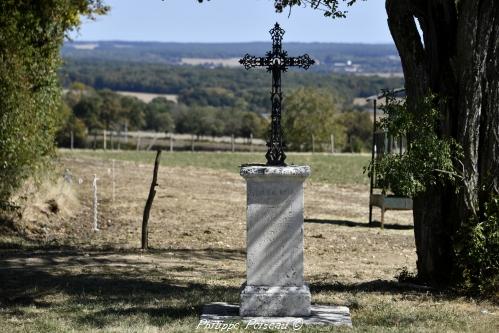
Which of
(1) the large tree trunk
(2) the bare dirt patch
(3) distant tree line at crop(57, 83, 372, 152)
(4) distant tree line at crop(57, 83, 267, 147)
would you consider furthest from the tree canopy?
(4) distant tree line at crop(57, 83, 267, 147)

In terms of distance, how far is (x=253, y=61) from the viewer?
1038 centimetres

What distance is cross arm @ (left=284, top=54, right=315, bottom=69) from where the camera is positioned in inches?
405

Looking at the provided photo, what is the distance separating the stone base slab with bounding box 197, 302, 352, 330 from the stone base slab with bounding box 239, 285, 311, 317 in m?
0.08

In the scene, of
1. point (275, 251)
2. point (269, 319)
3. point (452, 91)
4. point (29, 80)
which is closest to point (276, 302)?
point (269, 319)

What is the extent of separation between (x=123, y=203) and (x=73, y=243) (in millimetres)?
6643

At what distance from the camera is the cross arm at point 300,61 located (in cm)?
1028

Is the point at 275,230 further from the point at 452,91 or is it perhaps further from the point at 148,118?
the point at 148,118

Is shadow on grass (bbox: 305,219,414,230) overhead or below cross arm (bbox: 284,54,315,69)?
below

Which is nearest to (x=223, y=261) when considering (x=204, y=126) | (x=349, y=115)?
(x=349, y=115)

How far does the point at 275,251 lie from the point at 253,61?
6.78 feet

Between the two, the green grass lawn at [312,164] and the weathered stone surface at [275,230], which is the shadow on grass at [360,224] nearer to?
the green grass lawn at [312,164]

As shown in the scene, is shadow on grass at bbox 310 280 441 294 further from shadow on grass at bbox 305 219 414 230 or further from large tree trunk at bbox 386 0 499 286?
shadow on grass at bbox 305 219 414 230

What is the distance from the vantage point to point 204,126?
10581 cm

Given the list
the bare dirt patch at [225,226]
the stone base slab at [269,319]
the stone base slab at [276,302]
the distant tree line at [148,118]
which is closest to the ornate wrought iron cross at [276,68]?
the stone base slab at [276,302]
